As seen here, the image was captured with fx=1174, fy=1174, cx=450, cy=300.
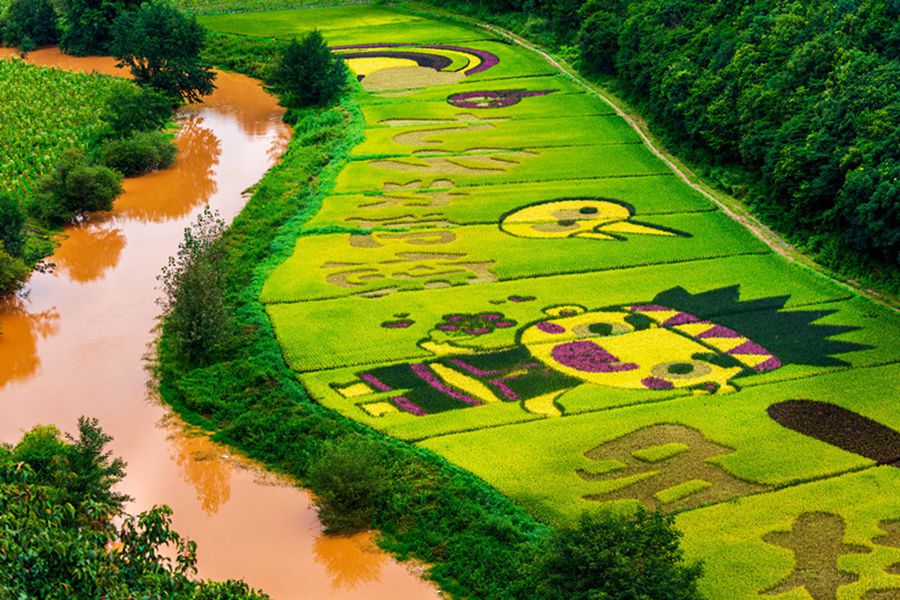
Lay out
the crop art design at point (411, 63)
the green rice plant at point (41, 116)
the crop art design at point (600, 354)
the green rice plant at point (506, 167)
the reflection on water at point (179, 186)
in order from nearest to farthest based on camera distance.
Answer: the crop art design at point (600, 354), the green rice plant at point (506, 167), the reflection on water at point (179, 186), the green rice plant at point (41, 116), the crop art design at point (411, 63)

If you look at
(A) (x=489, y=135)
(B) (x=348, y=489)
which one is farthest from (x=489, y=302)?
(A) (x=489, y=135)

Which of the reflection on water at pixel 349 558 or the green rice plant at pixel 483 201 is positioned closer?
the reflection on water at pixel 349 558

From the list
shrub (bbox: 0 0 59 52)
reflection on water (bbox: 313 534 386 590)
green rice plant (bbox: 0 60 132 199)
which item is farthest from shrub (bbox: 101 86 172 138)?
reflection on water (bbox: 313 534 386 590)

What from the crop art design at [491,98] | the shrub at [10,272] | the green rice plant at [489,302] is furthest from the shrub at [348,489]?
the crop art design at [491,98]

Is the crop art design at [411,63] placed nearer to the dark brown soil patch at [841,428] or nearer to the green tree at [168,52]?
the green tree at [168,52]

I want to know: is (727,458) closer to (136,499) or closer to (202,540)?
(202,540)
